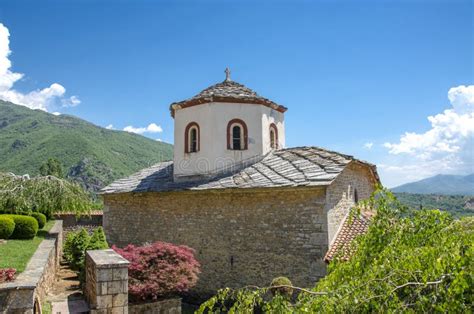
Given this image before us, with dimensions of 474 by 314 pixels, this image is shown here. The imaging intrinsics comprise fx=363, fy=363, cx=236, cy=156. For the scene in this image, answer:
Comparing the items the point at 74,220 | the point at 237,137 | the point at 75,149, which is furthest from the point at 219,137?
the point at 75,149

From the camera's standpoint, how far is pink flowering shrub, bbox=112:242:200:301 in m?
9.41

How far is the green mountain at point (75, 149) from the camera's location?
58.1 meters

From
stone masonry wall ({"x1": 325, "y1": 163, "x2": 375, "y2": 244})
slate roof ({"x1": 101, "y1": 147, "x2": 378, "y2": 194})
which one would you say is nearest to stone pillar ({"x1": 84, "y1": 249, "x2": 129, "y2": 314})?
slate roof ({"x1": 101, "y1": 147, "x2": 378, "y2": 194})

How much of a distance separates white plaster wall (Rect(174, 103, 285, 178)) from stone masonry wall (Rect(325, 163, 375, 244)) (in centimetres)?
370

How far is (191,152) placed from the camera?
1516 centimetres

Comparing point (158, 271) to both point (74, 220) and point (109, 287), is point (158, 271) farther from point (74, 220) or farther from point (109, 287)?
point (74, 220)

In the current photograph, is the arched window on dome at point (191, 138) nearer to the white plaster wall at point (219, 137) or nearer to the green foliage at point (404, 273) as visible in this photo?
the white plaster wall at point (219, 137)

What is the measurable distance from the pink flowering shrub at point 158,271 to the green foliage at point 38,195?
16.1 ft

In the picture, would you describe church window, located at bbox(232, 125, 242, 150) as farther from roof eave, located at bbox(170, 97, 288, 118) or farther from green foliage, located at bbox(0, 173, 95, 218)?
green foliage, located at bbox(0, 173, 95, 218)

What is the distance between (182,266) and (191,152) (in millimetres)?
5923

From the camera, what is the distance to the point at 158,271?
9836 millimetres

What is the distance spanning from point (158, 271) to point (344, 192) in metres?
6.48

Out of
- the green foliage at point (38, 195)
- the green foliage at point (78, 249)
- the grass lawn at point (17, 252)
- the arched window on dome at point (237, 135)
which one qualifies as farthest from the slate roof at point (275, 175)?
the grass lawn at point (17, 252)

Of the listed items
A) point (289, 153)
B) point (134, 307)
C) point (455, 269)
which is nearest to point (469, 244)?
point (455, 269)
